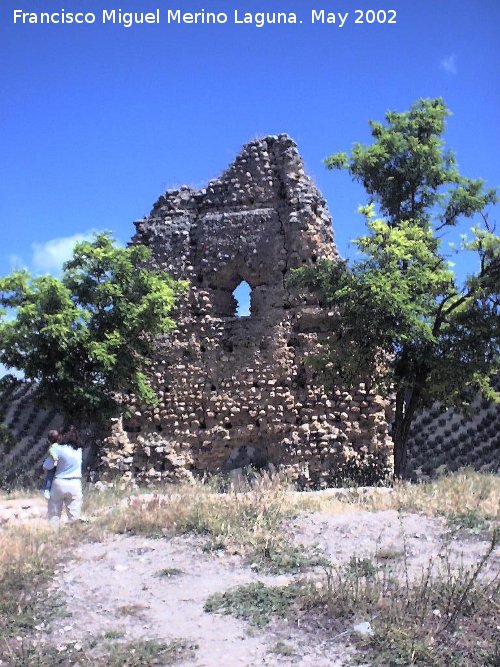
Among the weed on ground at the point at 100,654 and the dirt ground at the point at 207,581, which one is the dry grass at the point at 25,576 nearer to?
the dirt ground at the point at 207,581

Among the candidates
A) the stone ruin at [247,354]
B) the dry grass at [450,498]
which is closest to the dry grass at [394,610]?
the dry grass at [450,498]

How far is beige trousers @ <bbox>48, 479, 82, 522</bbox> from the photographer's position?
998 centimetres

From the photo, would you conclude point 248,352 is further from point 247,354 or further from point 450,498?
point 450,498

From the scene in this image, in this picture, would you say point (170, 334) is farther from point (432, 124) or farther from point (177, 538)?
point (177, 538)

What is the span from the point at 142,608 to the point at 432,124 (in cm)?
1225

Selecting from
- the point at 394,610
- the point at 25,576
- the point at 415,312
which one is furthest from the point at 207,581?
the point at 415,312

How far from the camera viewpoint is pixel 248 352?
16.5m

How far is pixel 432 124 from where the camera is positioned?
15422 millimetres

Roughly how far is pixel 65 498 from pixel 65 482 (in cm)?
23

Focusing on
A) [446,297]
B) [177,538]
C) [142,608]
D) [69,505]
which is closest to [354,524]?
[177,538]

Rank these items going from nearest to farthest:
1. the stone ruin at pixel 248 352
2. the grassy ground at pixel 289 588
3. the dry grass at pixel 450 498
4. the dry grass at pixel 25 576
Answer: the grassy ground at pixel 289 588
the dry grass at pixel 25 576
the dry grass at pixel 450 498
the stone ruin at pixel 248 352

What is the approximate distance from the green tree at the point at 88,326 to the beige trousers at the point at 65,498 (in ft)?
15.9

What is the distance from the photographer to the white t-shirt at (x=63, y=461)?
10.1 meters

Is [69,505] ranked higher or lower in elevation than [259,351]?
lower
